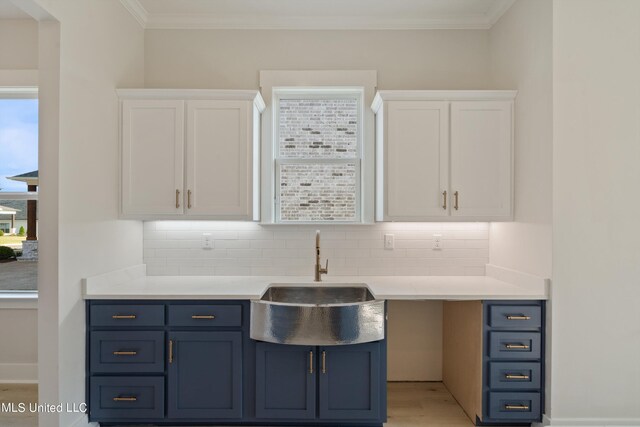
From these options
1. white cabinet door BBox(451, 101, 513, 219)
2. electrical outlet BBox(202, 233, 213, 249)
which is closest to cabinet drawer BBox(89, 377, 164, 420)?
electrical outlet BBox(202, 233, 213, 249)

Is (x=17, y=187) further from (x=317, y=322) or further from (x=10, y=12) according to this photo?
(x=317, y=322)

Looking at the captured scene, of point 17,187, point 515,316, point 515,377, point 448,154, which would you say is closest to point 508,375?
point 515,377

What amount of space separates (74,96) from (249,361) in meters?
1.88

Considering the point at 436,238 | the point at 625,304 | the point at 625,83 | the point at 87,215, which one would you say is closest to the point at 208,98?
the point at 87,215

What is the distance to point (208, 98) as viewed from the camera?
282 centimetres

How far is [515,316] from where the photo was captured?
8.10 ft

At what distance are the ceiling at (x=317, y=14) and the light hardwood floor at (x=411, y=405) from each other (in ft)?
9.34

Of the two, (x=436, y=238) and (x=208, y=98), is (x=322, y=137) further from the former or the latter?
(x=436, y=238)

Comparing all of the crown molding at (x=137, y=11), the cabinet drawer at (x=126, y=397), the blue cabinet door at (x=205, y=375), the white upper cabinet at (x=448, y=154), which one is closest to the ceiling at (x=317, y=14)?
the crown molding at (x=137, y=11)

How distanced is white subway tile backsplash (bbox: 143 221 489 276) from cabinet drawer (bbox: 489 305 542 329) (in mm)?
750

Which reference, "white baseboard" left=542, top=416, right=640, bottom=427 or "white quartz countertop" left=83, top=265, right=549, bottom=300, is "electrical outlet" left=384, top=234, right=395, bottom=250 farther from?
"white baseboard" left=542, top=416, right=640, bottom=427

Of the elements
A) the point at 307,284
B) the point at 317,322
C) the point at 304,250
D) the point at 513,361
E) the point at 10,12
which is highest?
the point at 10,12

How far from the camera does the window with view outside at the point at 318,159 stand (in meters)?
3.26

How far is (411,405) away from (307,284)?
113cm
